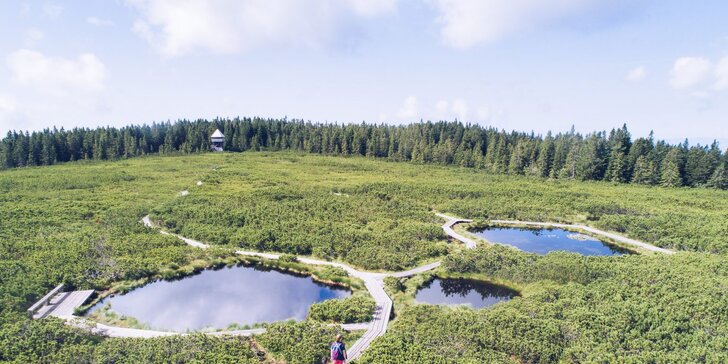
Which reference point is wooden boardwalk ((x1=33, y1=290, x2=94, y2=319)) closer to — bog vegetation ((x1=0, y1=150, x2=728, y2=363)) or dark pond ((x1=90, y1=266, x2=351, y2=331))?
bog vegetation ((x1=0, y1=150, x2=728, y2=363))

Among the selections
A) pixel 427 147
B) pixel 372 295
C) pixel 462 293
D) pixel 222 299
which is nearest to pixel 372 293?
pixel 372 295

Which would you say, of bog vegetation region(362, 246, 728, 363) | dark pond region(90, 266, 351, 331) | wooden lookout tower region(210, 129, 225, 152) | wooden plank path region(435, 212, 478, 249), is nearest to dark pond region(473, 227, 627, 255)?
wooden plank path region(435, 212, 478, 249)

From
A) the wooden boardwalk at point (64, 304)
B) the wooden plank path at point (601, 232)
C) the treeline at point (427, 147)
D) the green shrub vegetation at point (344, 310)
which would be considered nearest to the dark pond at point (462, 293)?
the green shrub vegetation at point (344, 310)

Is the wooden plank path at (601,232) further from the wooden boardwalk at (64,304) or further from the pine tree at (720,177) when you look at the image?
the pine tree at (720,177)

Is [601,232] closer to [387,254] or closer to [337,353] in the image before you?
[387,254]

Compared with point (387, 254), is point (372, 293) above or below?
below
